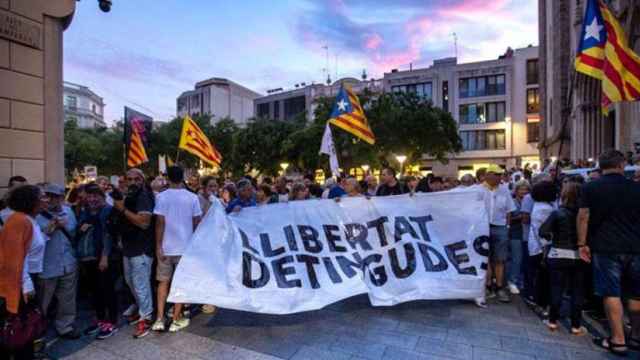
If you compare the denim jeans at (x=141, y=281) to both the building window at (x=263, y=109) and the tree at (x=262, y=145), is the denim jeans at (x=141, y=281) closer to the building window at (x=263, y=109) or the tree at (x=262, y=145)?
the tree at (x=262, y=145)

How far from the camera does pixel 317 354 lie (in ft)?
13.7

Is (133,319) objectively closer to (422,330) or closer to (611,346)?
(422,330)

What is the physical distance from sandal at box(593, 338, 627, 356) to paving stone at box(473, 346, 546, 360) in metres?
0.89

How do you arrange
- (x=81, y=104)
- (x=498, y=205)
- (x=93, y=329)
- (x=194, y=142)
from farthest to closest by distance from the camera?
(x=81, y=104), (x=194, y=142), (x=498, y=205), (x=93, y=329)

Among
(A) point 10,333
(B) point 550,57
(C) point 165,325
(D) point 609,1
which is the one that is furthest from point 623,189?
(B) point 550,57

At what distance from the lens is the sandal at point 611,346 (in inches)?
160

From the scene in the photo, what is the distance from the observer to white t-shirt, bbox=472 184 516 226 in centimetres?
609

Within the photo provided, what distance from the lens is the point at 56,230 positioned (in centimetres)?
458

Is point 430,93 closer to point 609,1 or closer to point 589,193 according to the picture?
point 609,1

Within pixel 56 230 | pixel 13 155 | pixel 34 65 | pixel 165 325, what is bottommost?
pixel 165 325

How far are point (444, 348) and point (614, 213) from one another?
230 cm

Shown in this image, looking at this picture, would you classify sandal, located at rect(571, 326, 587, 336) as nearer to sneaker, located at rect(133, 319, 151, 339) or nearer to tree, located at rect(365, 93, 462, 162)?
sneaker, located at rect(133, 319, 151, 339)

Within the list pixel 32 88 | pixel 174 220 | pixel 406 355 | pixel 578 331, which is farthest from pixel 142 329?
pixel 578 331

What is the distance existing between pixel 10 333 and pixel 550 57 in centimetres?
3600
